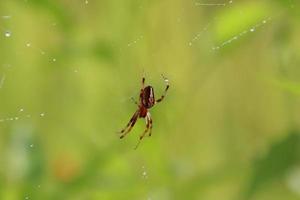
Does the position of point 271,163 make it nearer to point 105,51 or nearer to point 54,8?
point 105,51

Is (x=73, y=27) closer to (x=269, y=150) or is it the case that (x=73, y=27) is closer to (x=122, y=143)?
(x=122, y=143)

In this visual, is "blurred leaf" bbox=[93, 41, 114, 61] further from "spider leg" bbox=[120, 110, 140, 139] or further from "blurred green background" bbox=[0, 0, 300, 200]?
"spider leg" bbox=[120, 110, 140, 139]

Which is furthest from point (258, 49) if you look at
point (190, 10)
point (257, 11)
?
point (257, 11)

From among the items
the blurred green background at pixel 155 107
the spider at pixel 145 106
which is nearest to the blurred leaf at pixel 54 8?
the blurred green background at pixel 155 107

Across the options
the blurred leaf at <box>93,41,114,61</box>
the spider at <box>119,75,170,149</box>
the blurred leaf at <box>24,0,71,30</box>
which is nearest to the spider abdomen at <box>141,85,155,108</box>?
the spider at <box>119,75,170,149</box>

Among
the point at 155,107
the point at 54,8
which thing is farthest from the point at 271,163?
the point at 54,8

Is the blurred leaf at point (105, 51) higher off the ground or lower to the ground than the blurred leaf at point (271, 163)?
higher

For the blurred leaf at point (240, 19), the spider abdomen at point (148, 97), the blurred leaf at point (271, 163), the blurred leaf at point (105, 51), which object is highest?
the blurred leaf at point (105, 51)

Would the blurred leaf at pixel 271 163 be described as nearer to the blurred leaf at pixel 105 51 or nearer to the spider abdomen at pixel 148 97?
the spider abdomen at pixel 148 97
